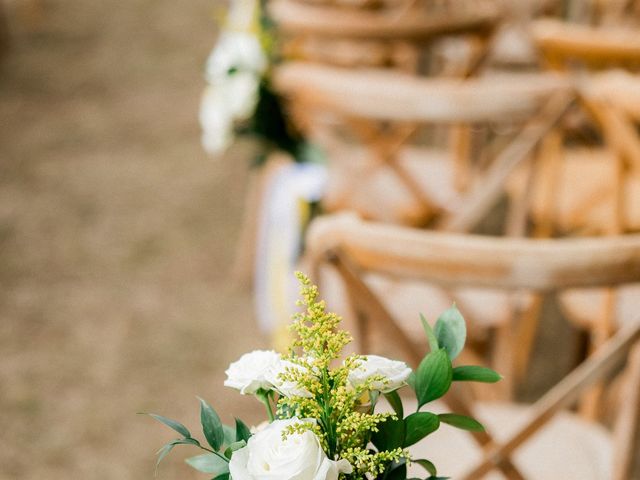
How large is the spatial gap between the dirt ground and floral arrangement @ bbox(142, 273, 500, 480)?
1.56 meters

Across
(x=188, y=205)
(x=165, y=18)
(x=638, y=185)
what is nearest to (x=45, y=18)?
(x=165, y=18)

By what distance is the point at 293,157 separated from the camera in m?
2.40

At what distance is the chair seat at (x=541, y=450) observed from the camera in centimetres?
139

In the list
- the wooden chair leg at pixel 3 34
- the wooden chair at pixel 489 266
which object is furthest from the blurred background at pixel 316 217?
the wooden chair leg at pixel 3 34

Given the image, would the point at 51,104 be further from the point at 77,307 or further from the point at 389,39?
the point at 389,39

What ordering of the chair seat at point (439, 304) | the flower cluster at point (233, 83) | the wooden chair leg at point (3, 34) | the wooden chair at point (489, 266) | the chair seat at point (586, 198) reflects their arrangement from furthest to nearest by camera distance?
the wooden chair leg at point (3, 34) < the flower cluster at point (233, 83) < the chair seat at point (586, 198) < the chair seat at point (439, 304) < the wooden chair at point (489, 266)

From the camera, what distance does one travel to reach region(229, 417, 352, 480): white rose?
0.60m

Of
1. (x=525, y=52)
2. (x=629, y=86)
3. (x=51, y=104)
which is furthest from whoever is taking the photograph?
(x=51, y=104)

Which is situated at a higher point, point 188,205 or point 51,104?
point 51,104

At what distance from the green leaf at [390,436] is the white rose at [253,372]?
0.32 feet

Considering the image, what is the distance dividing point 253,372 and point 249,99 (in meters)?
1.86

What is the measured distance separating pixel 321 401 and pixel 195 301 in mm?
2359

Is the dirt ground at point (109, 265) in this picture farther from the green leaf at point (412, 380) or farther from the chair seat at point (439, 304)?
the green leaf at point (412, 380)

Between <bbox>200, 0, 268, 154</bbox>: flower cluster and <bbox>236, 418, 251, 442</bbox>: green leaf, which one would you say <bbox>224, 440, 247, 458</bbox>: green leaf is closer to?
<bbox>236, 418, 251, 442</bbox>: green leaf
